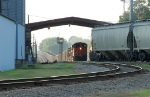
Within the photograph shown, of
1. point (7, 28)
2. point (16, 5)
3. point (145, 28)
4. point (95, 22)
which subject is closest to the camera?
point (7, 28)

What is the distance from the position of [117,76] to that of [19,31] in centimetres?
1788

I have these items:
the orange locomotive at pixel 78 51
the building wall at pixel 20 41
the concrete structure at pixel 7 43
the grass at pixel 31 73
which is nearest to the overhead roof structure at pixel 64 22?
the orange locomotive at pixel 78 51

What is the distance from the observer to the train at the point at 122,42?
3119cm

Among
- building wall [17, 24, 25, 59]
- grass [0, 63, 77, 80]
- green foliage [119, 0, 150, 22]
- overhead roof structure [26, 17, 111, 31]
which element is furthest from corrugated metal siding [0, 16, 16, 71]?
green foliage [119, 0, 150, 22]

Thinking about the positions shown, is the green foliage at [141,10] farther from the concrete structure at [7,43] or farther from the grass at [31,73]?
the grass at [31,73]

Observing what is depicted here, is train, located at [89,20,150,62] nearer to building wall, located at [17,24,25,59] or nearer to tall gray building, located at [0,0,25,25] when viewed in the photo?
building wall, located at [17,24,25,59]

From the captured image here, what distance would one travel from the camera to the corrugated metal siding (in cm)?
2425

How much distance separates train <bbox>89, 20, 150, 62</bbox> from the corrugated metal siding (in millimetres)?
11070

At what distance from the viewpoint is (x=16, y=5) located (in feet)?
143

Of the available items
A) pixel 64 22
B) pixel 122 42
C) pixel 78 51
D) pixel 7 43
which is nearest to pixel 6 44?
pixel 7 43

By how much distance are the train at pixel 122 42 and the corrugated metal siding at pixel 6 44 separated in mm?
11070

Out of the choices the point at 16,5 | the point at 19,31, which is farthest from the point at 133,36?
the point at 16,5

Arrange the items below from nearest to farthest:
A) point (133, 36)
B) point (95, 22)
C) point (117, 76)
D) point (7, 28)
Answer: point (117, 76) < point (7, 28) < point (133, 36) < point (95, 22)

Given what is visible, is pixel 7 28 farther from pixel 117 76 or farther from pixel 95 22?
pixel 95 22
